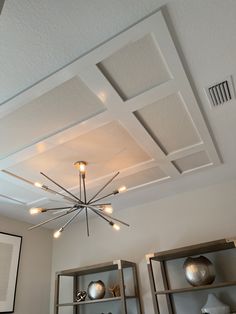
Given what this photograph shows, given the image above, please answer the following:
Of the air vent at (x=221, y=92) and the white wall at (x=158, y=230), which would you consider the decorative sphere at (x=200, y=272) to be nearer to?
the white wall at (x=158, y=230)

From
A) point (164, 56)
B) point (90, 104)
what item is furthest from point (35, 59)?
point (164, 56)

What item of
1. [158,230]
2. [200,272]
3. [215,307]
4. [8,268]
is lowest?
[215,307]

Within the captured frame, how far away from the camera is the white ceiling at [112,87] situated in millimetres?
1262

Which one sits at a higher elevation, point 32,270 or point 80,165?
point 80,165

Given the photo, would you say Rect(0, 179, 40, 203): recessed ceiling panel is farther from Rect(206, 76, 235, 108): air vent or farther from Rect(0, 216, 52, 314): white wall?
Rect(206, 76, 235, 108): air vent

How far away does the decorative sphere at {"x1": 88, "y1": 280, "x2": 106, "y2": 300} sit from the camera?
3.11 meters

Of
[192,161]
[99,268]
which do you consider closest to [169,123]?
[192,161]

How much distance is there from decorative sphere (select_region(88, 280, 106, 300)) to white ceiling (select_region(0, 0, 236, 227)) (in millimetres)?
1479

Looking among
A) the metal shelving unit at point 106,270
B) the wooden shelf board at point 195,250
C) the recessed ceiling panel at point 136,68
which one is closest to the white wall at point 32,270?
the metal shelving unit at point 106,270

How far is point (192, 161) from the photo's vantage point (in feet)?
8.52

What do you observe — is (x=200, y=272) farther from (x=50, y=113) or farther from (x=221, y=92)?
(x=50, y=113)

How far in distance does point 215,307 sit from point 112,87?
2259 millimetres

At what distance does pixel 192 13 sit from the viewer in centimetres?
127

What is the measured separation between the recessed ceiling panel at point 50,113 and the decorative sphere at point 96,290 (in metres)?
2.08
